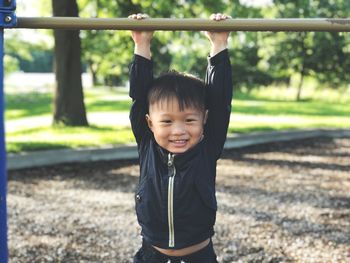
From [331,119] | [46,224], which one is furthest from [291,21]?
[331,119]

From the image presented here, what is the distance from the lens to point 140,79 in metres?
2.22

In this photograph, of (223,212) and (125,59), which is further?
(125,59)

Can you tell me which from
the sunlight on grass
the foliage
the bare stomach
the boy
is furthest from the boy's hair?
the foliage

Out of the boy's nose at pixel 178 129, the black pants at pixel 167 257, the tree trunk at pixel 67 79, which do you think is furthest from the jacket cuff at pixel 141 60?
the tree trunk at pixel 67 79

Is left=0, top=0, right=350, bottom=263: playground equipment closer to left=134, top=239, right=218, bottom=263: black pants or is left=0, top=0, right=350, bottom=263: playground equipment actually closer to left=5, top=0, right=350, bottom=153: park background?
left=134, top=239, right=218, bottom=263: black pants

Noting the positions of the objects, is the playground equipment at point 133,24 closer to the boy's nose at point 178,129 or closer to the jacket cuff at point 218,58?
the jacket cuff at point 218,58

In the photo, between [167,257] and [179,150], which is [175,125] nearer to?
[179,150]

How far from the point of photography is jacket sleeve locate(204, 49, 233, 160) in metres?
2.21

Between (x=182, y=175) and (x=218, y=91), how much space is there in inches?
14.3

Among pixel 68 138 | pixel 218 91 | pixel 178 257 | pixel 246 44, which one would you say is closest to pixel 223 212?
pixel 178 257

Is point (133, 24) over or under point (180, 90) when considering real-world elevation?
over

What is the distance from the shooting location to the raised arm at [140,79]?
A: 2223 mm

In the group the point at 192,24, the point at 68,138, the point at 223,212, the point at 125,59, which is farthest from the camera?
the point at 125,59

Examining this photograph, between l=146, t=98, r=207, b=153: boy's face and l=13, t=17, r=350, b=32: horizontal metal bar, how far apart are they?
0.32m
